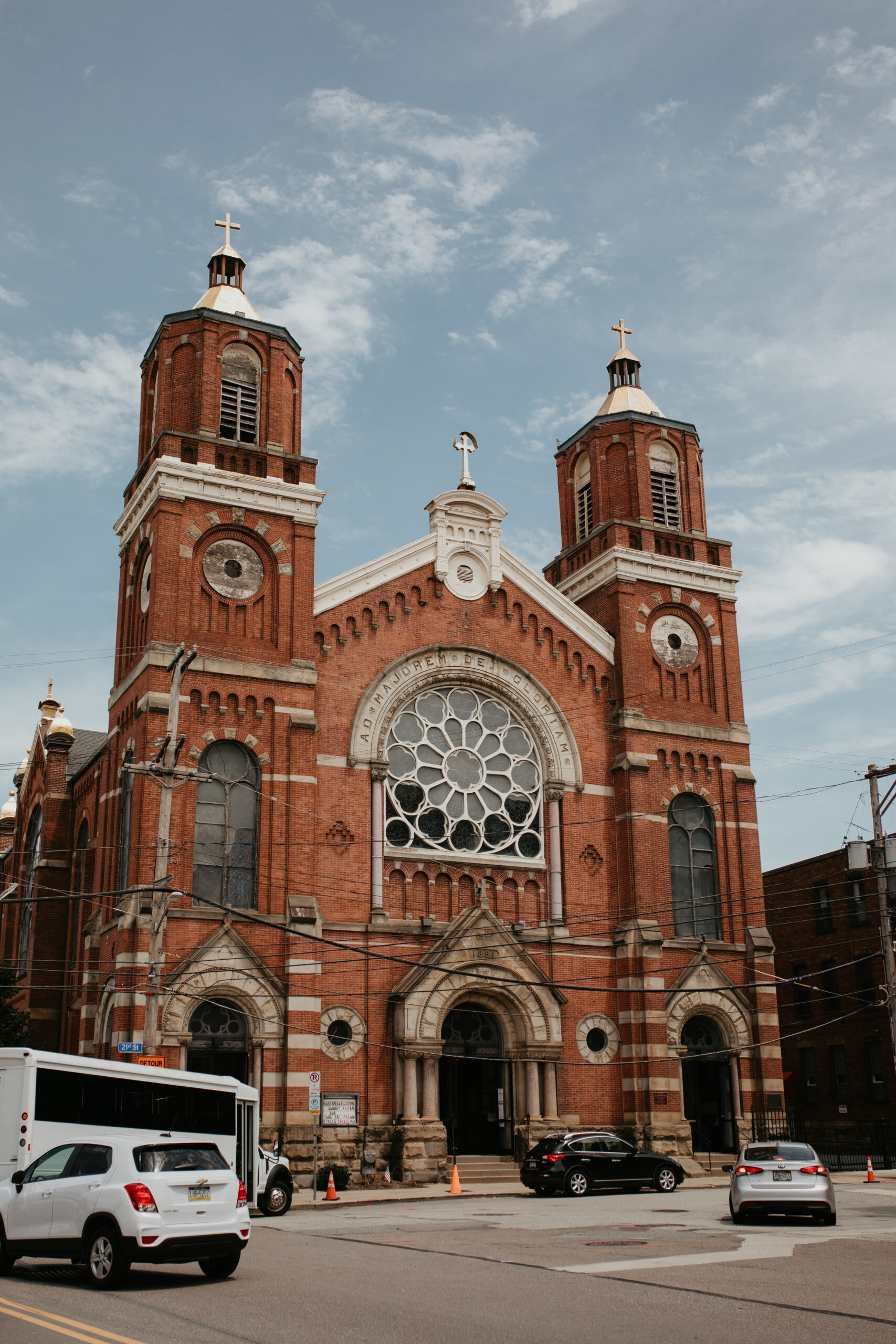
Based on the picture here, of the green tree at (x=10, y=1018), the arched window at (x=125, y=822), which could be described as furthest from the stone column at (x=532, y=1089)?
the green tree at (x=10, y=1018)

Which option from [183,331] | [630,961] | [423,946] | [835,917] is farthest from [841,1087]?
[183,331]

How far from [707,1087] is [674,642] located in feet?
42.6

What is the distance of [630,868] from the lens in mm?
36250

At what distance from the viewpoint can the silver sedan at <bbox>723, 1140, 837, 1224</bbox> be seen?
2033 cm

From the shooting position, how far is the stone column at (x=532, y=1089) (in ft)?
108

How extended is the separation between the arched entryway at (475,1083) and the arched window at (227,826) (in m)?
6.68

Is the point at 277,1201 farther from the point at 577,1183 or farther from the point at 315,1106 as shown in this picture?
the point at 577,1183

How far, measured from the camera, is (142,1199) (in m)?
13.0

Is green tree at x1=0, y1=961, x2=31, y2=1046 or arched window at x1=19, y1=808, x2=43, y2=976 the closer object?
green tree at x1=0, y1=961, x2=31, y2=1046

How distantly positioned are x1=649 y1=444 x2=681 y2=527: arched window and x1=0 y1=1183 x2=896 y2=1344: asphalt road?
2508 centimetres

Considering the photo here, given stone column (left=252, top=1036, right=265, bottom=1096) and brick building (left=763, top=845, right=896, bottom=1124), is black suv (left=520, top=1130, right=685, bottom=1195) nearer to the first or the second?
stone column (left=252, top=1036, right=265, bottom=1096)

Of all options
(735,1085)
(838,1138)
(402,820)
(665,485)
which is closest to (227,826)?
(402,820)

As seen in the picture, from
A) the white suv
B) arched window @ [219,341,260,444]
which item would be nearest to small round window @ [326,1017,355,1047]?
arched window @ [219,341,260,444]

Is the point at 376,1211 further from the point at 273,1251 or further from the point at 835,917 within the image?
the point at 835,917
